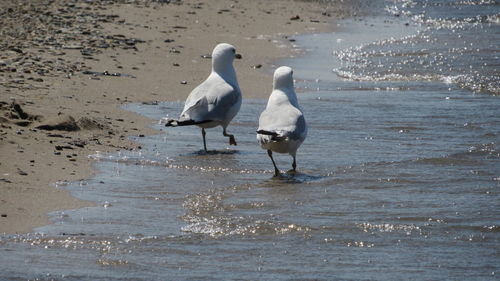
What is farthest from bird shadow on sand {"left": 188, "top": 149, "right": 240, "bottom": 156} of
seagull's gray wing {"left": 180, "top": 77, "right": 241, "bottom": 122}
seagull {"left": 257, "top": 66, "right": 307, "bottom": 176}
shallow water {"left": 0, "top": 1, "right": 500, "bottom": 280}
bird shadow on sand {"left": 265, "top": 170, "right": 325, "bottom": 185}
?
bird shadow on sand {"left": 265, "top": 170, "right": 325, "bottom": 185}

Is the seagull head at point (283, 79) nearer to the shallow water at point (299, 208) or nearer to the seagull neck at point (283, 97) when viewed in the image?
the seagull neck at point (283, 97)

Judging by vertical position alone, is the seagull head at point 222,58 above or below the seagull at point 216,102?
above

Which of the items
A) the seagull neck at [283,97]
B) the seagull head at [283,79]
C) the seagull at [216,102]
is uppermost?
the seagull head at [283,79]

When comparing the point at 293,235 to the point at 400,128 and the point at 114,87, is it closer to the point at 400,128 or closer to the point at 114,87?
the point at 400,128

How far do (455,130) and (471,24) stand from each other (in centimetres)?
981

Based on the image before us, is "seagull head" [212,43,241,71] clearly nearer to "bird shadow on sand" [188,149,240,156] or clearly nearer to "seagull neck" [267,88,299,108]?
"seagull neck" [267,88,299,108]

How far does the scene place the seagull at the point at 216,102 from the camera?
9.66 meters

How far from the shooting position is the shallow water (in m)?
5.89

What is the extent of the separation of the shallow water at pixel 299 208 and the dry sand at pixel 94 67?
295mm

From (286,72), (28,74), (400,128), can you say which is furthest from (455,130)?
(28,74)

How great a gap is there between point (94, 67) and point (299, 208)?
603 centimetres

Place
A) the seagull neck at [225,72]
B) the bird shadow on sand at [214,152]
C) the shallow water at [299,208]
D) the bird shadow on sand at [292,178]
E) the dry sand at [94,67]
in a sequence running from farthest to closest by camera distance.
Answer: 1. the seagull neck at [225,72]
2. the bird shadow on sand at [214,152]
3. the bird shadow on sand at [292,178]
4. the dry sand at [94,67]
5. the shallow water at [299,208]

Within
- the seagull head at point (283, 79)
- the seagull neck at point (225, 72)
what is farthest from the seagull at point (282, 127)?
the seagull neck at point (225, 72)

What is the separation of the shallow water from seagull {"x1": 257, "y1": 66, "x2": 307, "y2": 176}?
24 cm
